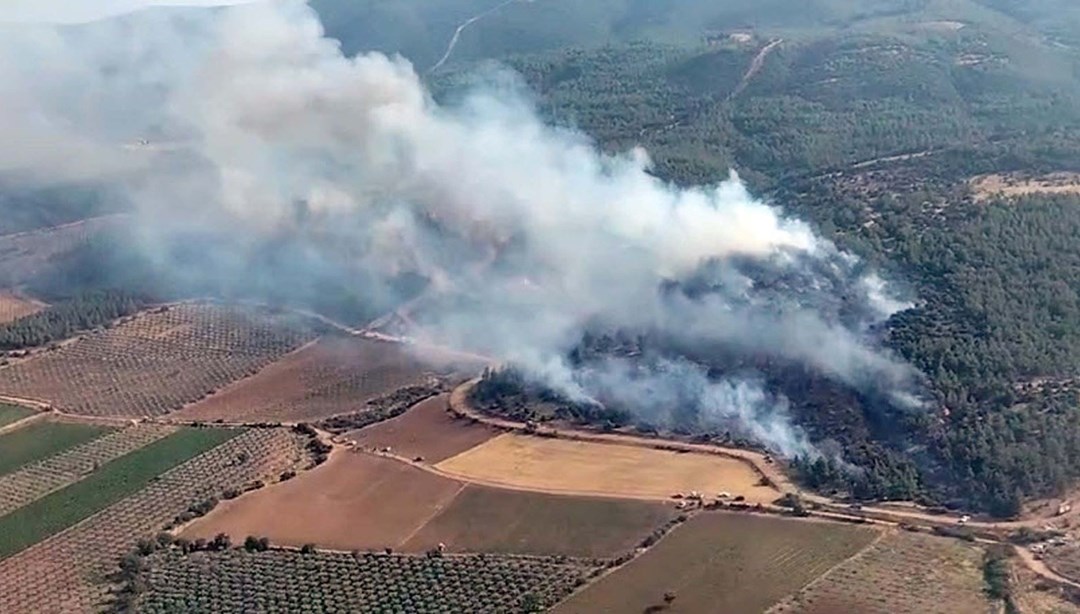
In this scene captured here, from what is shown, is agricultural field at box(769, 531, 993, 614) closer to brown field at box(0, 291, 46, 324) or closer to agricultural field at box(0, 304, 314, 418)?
agricultural field at box(0, 304, 314, 418)

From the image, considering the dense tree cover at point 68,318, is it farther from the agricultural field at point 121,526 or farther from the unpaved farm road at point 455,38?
the unpaved farm road at point 455,38

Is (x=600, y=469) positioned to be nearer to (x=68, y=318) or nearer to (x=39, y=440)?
(x=39, y=440)

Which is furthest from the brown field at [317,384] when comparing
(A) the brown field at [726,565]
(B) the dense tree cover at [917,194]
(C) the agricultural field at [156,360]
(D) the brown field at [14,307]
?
(A) the brown field at [726,565]

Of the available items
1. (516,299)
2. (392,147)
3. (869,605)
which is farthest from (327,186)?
(869,605)

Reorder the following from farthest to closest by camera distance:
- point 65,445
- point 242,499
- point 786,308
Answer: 1. point 786,308
2. point 65,445
3. point 242,499

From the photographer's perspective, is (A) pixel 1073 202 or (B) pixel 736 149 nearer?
(A) pixel 1073 202

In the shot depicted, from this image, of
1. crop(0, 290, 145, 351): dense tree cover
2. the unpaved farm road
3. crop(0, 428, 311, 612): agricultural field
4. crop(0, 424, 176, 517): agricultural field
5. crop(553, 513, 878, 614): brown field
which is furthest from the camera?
the unpaved farm road

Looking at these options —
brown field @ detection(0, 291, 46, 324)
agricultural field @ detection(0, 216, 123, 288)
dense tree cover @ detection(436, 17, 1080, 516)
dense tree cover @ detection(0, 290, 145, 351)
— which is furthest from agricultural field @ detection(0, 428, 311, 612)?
agricultural field @ detection(0, 216, 123, 288)

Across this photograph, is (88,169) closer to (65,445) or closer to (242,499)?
(65,445)
